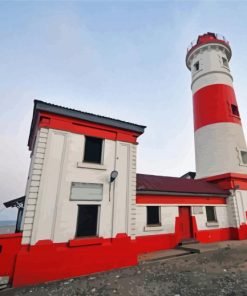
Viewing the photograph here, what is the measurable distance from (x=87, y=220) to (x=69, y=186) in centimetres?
166

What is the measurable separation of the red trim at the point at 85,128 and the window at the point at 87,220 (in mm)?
3419

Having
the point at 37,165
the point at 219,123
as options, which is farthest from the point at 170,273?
the point at 219,123

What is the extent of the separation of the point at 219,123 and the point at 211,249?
11.4 meters

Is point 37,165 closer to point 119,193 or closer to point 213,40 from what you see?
point 119,193

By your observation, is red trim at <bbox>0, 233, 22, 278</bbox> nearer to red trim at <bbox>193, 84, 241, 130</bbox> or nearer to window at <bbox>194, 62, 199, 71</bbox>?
red trim at <bbox>193, 84, 241, 130</bbox>

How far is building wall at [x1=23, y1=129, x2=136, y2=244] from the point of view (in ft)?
22.2

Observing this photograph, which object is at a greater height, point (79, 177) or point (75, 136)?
point (75, 136)

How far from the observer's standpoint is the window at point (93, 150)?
8469 mm

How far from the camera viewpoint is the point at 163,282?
595cm

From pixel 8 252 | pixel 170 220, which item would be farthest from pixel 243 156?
pixel 8 252

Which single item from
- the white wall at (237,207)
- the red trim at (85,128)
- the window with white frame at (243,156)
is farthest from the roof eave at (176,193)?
the window with white frame at (243,156)

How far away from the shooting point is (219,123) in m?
16.9

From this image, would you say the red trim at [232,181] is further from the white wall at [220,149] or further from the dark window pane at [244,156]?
the dark window pane at [244,156]

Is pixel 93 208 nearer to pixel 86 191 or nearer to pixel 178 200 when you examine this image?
pixel 86 191
